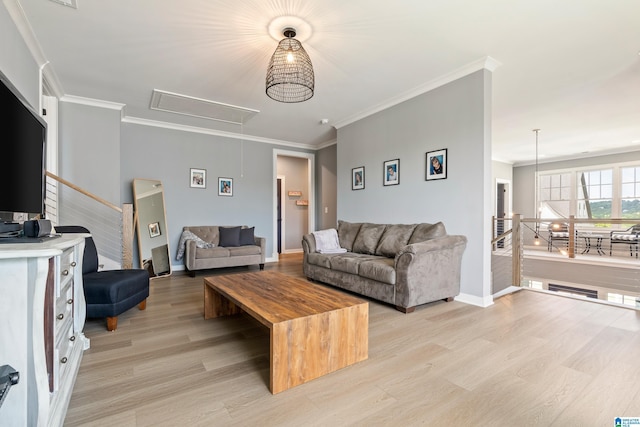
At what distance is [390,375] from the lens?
1.91m

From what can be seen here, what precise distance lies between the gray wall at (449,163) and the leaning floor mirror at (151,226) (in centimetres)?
326

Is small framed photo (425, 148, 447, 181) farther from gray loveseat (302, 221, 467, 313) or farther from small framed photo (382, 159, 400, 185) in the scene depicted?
gray loveseat (302, 221, 467, 313)

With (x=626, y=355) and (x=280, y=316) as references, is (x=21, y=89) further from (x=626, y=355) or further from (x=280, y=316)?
(x=626, y=355)

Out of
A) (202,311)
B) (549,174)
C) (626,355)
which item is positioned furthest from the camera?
(549,174)

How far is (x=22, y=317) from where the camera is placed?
3.45 ft

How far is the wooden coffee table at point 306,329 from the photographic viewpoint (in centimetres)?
175

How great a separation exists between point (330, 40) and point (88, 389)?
316 cm

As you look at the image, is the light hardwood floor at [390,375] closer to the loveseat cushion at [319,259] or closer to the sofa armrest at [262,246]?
the loveseat cushion at [319,259]

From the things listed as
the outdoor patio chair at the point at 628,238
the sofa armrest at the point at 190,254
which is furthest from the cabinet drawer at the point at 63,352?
the outdoor patio chair at the point at 628,238

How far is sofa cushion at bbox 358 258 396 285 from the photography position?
3.18 metres

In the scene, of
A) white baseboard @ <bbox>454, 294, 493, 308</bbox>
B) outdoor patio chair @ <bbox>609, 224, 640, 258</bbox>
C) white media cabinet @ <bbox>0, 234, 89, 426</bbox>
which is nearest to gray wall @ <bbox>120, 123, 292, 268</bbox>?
white baseboard @ <bbox>454, 294, 493, 308</bbox>

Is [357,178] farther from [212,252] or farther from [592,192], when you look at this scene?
[592,192]

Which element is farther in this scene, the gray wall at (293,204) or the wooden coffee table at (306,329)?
the gray wall at (293,204)

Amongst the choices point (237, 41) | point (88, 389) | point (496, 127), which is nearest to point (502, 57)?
point (237, 41)
